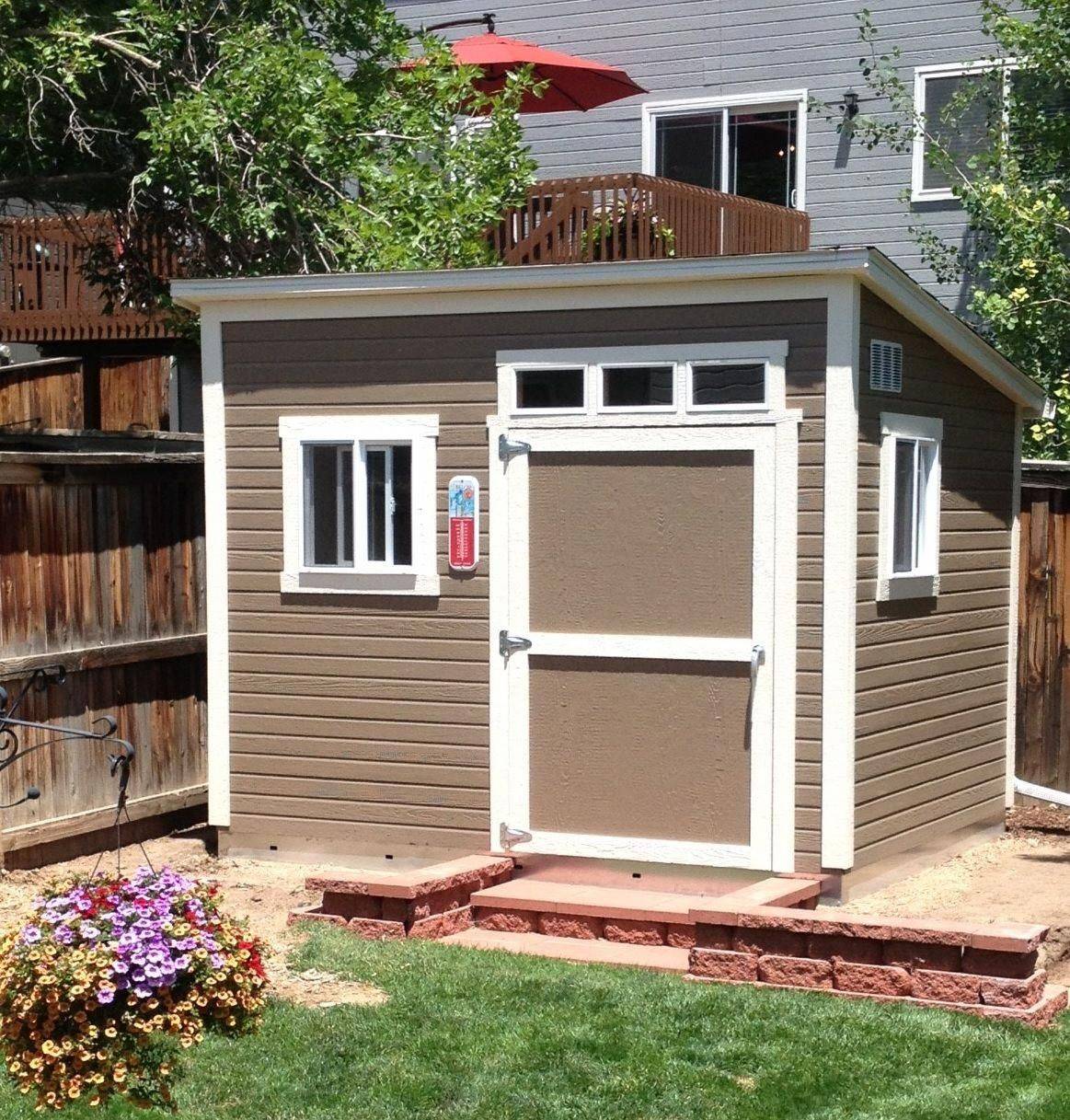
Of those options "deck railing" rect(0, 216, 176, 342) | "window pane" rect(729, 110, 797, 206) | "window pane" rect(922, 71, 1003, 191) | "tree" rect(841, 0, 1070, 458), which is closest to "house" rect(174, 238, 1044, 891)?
"tree" rect(841, 0, 1070, 458)

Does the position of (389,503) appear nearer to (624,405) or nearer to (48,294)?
(624,405)

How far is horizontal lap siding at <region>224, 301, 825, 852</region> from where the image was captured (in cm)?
852

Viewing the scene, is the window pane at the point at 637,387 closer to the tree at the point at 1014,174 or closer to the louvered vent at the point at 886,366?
the louvered vent at the point at 886,366

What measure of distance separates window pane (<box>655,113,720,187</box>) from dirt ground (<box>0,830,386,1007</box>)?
8670 mm

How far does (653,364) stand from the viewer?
812cm

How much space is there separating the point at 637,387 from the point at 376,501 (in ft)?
4.93

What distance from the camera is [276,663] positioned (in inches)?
353

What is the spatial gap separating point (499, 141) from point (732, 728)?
4.80 m

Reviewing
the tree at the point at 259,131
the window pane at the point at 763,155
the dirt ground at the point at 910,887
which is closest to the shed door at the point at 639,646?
the dirt ground at the point at 910,887

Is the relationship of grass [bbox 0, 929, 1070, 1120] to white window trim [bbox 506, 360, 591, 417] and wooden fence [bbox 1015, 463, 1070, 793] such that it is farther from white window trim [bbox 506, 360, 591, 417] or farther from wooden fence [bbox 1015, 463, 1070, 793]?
wooden fence [bbox 1015, 463, 1070, 793]

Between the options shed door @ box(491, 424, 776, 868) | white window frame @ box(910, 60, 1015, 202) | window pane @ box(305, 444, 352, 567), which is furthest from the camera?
white window frame @ box(910, 60, 1015, 202)

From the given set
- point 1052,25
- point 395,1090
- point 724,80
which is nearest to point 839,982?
point 395,1090

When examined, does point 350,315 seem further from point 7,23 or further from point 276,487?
point 7,23

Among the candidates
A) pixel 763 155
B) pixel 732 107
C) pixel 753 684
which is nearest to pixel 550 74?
pixel 732 107
